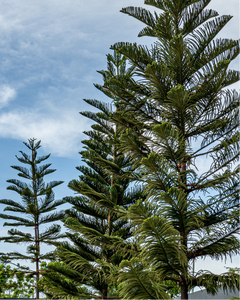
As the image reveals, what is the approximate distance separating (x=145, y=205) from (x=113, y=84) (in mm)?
1955

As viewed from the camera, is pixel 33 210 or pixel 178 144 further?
pixel 33 210

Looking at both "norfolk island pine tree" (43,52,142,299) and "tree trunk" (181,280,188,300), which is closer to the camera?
"tree trunk" (181,280,188,300)

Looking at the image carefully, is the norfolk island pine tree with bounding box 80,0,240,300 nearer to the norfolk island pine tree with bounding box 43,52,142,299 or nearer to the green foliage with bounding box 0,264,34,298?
the norfolk island pine tree with bounding box 43,52,142,299

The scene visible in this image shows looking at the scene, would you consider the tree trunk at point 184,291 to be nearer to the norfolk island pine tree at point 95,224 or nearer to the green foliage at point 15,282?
the norfolk island pine tree at point 95,224

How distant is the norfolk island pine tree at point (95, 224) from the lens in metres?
5.77

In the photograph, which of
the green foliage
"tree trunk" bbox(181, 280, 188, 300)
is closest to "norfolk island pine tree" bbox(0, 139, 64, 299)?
the green foliage

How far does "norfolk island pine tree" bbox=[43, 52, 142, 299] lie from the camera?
18.9 ft

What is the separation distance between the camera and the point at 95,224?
7086 mm

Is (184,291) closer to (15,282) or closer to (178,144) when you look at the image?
(178,144)

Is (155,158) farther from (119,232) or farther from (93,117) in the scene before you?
(93,117)

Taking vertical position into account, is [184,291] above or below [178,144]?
below

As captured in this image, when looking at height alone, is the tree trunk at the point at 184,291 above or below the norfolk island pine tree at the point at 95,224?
below

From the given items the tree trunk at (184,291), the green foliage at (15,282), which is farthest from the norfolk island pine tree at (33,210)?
the tree trunk at (184,291)

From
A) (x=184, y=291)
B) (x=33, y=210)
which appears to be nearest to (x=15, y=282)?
(x=33, y=210)
